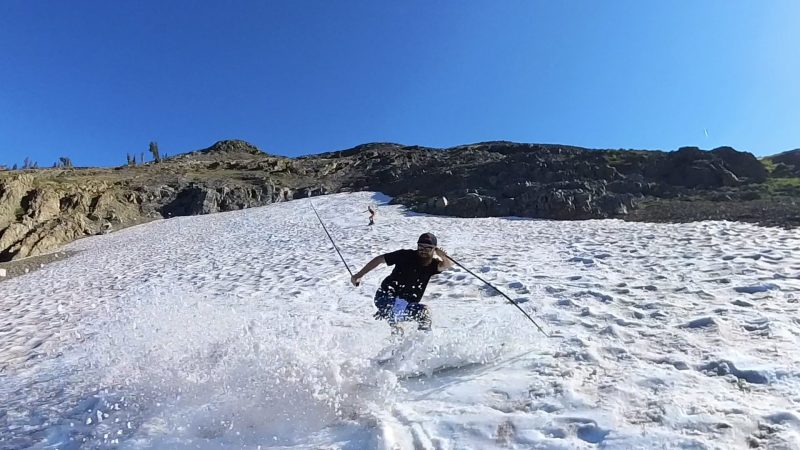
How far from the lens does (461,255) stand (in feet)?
50.9

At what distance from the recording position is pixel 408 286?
6543 mm

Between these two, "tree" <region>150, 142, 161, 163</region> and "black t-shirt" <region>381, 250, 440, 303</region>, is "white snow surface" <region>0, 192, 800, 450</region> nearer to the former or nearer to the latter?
"black t-shirt" <region>381, 250, 440, 303</region>

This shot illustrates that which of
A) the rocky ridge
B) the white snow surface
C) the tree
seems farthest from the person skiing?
the tree

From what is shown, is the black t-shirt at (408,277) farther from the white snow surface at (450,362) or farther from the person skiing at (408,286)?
the white snow surface at (450,362)

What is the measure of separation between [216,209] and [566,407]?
39749mm

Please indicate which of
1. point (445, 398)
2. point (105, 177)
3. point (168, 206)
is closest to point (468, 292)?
point (445, 398)

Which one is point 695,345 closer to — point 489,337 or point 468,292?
point 489,337

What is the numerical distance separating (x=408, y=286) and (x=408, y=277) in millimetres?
122

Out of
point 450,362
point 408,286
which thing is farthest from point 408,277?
point 450,362

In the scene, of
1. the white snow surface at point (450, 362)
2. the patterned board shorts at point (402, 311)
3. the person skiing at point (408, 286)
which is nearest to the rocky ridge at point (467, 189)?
the white snow surface at point (450, 362)

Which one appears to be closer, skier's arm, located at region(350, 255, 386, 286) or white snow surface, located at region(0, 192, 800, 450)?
white snow surface, located at region(0, 192, 800, 450)

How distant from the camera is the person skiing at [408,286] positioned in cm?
650

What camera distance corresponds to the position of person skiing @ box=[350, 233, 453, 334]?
6500 millimetres

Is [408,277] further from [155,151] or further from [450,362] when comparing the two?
[155,151]
